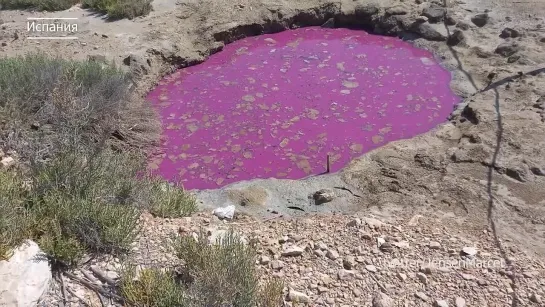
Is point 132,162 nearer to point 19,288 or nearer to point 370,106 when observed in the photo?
point 19,288

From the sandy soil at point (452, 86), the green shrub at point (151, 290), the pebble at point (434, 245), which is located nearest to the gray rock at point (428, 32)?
the sandy soil at point (452, 86)

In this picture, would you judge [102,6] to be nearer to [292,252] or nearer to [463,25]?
[463,25]

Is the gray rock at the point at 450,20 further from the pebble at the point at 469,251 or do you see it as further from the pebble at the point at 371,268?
the pebble at the point at 371,268

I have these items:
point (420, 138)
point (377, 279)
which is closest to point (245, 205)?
point (377, 279)

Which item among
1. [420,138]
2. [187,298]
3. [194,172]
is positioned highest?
[187,298]

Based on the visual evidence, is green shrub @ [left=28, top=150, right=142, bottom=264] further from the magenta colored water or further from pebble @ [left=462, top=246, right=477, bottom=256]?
pebble @ [left=462, top=246, right=477, bottom=256]

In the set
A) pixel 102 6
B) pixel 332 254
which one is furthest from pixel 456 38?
pixel 102 6
